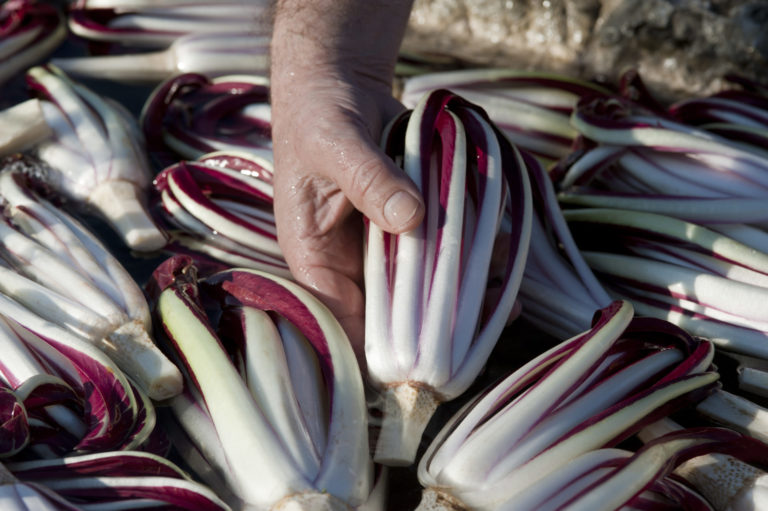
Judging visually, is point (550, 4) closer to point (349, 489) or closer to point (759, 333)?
point (759, 333)

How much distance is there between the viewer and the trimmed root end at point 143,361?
2410 millimetres

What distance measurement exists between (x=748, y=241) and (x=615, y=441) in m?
1.17

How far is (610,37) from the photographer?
434 centimetres

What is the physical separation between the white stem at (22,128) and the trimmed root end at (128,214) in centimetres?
37

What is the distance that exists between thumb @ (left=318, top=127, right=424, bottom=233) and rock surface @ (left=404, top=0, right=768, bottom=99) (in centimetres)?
212

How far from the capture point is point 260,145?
366 centimetres

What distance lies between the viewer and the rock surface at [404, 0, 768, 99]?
4199 mm

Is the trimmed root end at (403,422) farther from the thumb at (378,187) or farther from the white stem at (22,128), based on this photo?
the white stem at (22,128)

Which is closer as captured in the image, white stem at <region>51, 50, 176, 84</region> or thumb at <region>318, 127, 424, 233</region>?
thumb at <region>318, 127, 424, 233</region>

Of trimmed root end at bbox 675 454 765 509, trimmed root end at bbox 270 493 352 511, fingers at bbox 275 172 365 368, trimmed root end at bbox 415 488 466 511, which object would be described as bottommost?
trimmed root end at bbox 675 454 765 509

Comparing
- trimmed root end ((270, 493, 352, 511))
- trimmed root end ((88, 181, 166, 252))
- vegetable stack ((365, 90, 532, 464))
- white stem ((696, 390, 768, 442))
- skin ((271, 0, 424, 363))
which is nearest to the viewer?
trimmed root end ((270, 493, 352, 511))

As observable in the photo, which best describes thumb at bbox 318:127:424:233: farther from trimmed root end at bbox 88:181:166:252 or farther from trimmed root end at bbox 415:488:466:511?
trimmed root end at bbox 88:181:166:252

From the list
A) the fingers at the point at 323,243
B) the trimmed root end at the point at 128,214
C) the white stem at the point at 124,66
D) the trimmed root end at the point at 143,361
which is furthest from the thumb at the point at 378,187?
the white stem at the point at 124,66

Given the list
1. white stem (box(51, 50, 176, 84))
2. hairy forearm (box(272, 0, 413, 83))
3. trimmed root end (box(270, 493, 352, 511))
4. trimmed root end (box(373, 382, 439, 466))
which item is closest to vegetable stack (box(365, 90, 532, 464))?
trimmed root end (box(373, 382, 439, 466))
